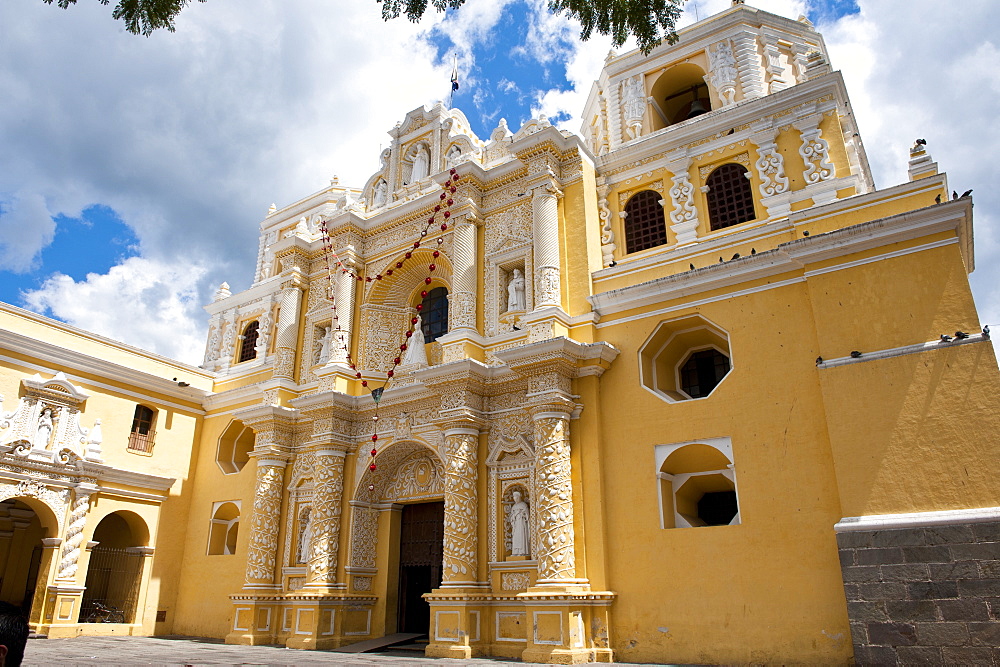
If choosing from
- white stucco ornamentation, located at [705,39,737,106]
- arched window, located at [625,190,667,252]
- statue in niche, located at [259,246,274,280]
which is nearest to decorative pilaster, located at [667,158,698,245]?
arched window, located at [625,190,667,252]

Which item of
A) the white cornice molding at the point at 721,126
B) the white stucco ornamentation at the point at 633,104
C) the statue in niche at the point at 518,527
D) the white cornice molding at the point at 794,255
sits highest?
the white stucco ornamentation at the point at 633,104

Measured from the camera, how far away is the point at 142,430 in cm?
1773

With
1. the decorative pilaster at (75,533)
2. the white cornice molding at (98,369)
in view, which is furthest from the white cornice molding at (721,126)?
the decorative pilaster at (75,533)

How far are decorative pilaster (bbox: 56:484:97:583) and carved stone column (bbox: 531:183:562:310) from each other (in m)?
10.8

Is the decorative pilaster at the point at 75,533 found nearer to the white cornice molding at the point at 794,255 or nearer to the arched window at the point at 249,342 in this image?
the arched window at the point at 249,342

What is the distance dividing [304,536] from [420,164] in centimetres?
903

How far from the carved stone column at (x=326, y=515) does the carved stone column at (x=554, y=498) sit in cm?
489

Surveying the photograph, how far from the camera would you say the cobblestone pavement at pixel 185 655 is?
1002 centimetres

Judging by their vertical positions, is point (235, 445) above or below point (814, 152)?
below

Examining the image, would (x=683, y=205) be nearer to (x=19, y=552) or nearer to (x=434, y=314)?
(x=434, y=314)

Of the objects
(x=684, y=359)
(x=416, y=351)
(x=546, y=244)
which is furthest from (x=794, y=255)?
(x=416, y=351)

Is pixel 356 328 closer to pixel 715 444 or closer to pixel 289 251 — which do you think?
pixel 289 251

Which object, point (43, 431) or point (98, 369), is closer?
point (43, 431)

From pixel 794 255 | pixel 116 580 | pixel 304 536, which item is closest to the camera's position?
pixel 794 255
